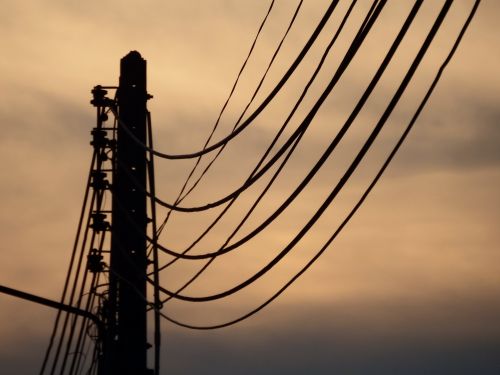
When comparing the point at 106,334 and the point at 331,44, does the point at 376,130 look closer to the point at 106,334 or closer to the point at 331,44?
the point at 331,44

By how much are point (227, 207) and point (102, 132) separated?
15.3ft

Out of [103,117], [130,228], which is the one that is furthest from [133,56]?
[130,228]

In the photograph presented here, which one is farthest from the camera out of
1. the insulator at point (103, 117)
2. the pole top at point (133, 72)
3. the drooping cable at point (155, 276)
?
the insulator at point (103, 117)

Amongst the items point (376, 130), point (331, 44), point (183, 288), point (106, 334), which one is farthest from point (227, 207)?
point (106, 334)

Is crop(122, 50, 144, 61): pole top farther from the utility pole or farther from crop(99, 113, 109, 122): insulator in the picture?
crop(99, 113, 109, 122): insulator

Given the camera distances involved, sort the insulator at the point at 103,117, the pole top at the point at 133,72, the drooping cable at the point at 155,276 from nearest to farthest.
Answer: the drooping cable at the point at 155,276 < the pole top at the point at 133,72 < the insulator at the point at 103,117

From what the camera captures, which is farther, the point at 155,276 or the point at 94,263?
the point at 94,263

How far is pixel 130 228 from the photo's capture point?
12844mm

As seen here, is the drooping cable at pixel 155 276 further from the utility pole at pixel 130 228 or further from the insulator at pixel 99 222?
the insulator at pixel 99 222

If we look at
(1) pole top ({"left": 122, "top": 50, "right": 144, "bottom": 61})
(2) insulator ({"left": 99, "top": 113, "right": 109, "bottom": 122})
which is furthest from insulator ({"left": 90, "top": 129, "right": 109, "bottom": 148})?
(1) pole top ({"left": 122, "top": 50, "right": 144, "bottom": 61})

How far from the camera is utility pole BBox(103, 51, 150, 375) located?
41.5ft

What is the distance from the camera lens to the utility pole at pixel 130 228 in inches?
498

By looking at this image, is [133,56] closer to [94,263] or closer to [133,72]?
[133,72]

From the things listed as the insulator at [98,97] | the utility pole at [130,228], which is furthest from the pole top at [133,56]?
the insulator at [98,97]
